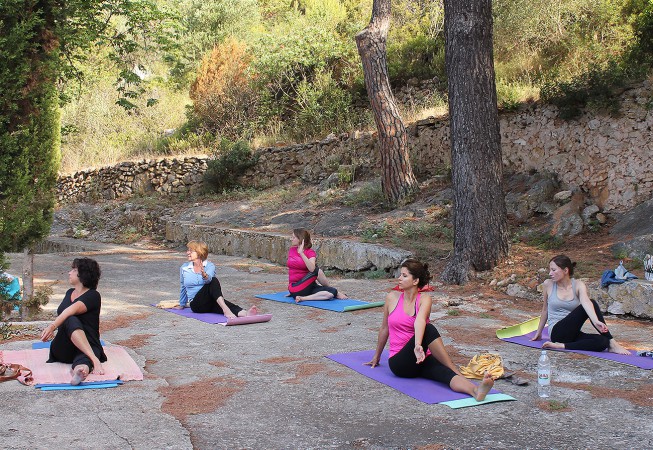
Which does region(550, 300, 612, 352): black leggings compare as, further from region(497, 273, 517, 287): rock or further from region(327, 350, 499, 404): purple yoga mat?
region(497, 273, 517, 287): rock

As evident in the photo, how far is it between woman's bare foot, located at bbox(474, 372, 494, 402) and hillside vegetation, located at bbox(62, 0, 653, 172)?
1028 cm

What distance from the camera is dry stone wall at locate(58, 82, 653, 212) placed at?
46.2 feet

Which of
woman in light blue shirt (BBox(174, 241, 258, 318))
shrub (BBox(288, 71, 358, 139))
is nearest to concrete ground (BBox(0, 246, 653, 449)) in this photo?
woman in light blue shirt (BBox(174, 241, 258, 318))

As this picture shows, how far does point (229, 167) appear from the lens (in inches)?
910

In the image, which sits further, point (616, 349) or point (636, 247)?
point (636, 247)

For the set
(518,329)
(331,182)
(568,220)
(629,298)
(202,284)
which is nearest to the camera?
(518,329)

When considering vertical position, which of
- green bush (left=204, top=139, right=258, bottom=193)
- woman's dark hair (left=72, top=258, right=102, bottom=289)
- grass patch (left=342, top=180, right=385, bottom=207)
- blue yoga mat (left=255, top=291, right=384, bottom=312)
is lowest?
blue yoga mat (left=255, top=291, right=384, bottom=312)

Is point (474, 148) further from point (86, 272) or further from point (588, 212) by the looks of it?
point (86, 272)

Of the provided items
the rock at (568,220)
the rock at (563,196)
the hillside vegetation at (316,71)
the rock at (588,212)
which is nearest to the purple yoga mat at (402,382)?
the rock at (568,220)

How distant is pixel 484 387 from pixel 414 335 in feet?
2.98

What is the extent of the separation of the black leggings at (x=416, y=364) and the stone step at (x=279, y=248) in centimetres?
724

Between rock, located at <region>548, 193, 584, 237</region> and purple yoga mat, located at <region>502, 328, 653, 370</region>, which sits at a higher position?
rock, located at <region>548, 193, 584, 237</region>

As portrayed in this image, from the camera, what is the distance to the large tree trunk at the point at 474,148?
12.3m

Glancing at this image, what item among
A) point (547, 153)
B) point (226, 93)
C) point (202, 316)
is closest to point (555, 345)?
point (202, 316)
